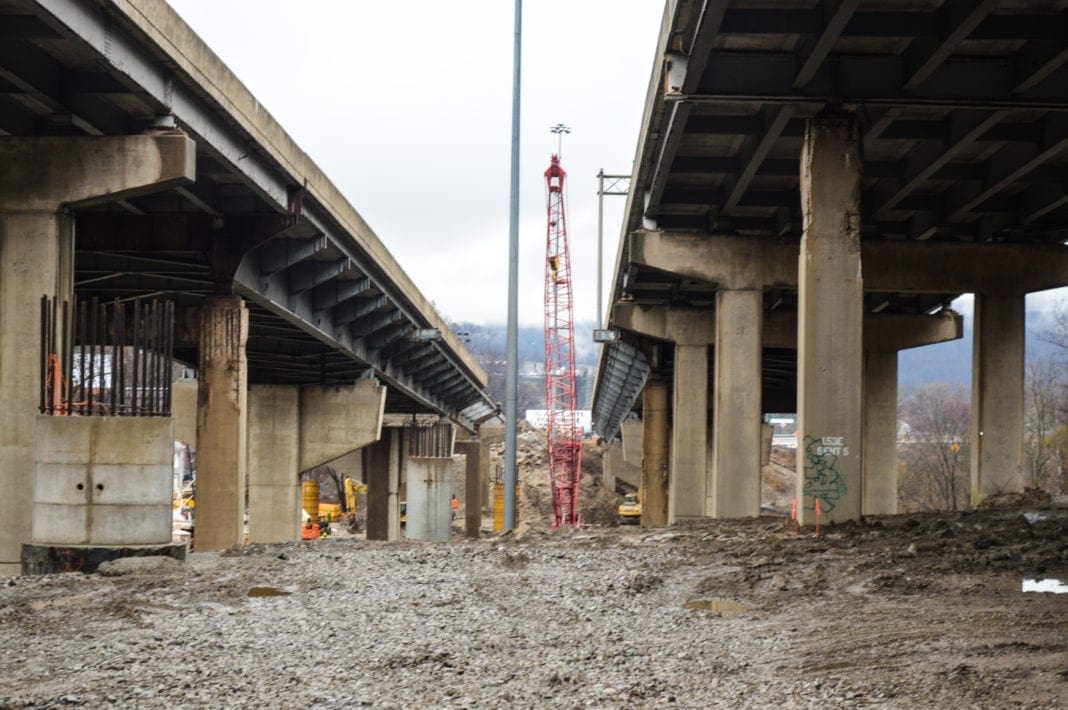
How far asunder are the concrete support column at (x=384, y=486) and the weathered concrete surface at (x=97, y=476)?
46.1 m

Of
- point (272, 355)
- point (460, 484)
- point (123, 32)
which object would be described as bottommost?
point (460, 484)

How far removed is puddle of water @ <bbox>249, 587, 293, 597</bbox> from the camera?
13.9m

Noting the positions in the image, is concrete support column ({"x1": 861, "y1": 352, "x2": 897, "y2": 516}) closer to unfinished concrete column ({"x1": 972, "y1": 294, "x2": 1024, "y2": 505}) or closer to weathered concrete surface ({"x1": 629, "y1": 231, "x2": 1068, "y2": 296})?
unfinished concrete column ({"x1": 972, "y1": 294, "x2": 1024, "y2": 505})

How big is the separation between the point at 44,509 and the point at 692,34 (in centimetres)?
1049

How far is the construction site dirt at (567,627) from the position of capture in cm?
862

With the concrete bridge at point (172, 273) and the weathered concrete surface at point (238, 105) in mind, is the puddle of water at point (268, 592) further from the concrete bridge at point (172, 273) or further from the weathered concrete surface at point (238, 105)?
the weathered concrete surface at point (238, 105)

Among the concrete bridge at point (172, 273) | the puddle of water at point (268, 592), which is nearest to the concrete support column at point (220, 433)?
the concrete bridge at point (172, 273)

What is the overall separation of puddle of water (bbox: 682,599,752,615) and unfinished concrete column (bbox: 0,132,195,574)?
29.0 feet

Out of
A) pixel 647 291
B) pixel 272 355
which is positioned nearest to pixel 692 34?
pixel 647 291

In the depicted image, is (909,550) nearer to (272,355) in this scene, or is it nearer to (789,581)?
(789,581)

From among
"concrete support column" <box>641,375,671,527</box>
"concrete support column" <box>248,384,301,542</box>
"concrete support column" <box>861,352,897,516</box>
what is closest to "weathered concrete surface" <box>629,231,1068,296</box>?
"concrete support column" <box>861,352,897,516</box>

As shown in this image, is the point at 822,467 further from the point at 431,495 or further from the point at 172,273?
the point at 431,495

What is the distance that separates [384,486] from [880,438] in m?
28.1

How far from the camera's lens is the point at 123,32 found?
16672 millimetres
